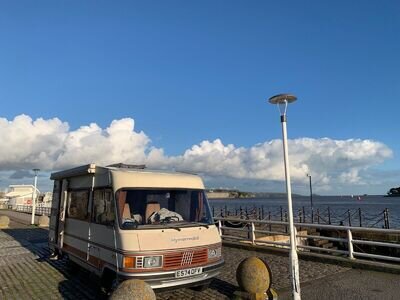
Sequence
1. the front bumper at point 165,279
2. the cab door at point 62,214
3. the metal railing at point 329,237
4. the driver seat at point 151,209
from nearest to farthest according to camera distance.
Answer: the front bumper at point 165,279, the driver seat at point 151,209, the metal railing at point 329,237, the cab door at point 62,214

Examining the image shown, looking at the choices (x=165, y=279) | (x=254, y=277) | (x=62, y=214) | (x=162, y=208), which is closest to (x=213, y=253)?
(x=254, y=277)

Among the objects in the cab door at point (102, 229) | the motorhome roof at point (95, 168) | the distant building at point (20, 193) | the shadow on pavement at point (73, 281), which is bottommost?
the shadow on pavement at point (73, 281)

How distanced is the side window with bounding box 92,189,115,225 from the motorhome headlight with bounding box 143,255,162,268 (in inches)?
45.7

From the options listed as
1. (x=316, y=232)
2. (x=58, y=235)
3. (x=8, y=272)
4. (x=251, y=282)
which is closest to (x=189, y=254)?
(x=251, y=282)

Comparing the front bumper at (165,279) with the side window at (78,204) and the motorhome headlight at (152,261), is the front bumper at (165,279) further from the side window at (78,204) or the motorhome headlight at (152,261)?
the side window at (78,204)

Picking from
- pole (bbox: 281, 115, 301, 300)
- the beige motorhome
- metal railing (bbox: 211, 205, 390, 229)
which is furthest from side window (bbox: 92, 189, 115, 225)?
metal railing (bbox: 211, 205, 390, 229)

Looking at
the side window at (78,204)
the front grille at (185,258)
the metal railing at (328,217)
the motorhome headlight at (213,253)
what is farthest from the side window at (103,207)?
the metal railing at (328,217)

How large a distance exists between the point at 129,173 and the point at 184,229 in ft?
5.47

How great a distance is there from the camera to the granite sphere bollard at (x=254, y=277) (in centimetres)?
746

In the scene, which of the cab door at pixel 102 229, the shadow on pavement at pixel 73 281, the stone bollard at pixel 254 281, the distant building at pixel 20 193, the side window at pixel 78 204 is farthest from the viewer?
the distant building at pixel 20 193

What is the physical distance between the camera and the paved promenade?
814cm

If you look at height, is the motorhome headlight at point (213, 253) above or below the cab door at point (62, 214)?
below

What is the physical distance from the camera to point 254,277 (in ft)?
24.5

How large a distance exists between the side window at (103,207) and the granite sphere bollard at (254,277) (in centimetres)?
286
